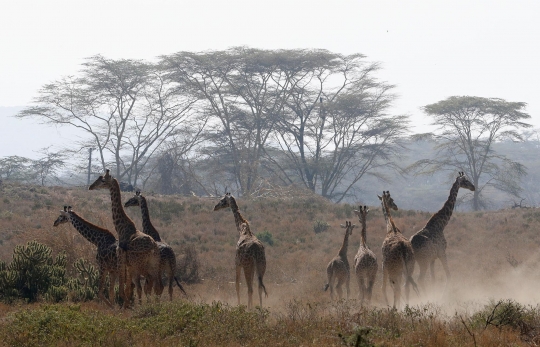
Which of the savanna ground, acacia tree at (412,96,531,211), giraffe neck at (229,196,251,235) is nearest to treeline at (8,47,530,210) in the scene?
acacia tree at (412,96,531,211)

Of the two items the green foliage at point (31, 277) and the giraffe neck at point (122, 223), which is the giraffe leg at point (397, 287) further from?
the green foliage at point (31, 277)

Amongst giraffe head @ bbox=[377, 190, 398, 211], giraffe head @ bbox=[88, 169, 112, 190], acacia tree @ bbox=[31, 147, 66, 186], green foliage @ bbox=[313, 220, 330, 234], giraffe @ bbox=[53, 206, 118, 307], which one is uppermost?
acacia tree @ bbox=[31, 147, 66, 186]

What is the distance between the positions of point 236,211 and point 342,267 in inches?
99.4

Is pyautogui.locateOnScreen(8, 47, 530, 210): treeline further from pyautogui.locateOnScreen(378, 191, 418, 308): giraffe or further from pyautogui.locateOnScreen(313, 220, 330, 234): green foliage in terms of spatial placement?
pyautogui.locateOnScreen(378, 191, 418, 308): giraffe

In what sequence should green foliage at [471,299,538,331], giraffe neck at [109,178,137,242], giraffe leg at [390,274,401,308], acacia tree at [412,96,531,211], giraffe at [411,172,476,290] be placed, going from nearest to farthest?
1. green foliage at [471,299,538,331]
2. giraffe leg at [390,274,401,308]
3. giraffe neck at [109,178,137,242]
4. giraffe at [411,172,476,290]
5. acacia tree at [412,96,531,211]

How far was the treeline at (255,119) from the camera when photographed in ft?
144

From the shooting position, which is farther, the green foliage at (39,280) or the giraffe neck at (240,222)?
the giraffe neck at (240,222)

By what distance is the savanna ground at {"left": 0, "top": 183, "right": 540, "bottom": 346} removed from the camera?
8.67m

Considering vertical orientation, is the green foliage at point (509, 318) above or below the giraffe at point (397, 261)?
below

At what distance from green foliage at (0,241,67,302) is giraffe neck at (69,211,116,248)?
1.24 metres

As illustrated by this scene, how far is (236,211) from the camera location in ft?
46.9

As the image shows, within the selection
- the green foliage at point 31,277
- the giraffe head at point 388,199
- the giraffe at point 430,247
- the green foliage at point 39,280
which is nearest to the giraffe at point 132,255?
the green foliage at point 39,280

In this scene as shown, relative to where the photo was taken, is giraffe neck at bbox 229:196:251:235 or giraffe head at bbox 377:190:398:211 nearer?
giraffe neck at bbox 229:196:251:235

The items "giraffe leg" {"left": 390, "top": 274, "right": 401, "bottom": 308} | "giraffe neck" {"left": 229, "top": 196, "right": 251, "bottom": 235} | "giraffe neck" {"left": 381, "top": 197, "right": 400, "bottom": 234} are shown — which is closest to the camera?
"giraffe leg" {"left": 390, "top": 274, "right": 401, "bottom": 308}
